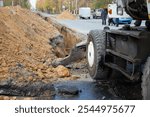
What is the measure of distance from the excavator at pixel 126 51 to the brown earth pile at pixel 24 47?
1.48m

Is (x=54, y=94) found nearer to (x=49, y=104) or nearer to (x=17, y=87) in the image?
(x=17, y=87)

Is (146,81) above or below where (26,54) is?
above

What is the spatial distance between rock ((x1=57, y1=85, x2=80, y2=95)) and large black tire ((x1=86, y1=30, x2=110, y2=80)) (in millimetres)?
592

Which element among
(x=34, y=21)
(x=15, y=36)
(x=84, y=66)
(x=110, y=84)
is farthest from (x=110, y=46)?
(x=34, y=21)

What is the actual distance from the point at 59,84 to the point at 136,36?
Result: 10.9 feet

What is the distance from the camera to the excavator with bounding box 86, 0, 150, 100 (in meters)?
6.43

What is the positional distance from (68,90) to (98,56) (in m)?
0.93

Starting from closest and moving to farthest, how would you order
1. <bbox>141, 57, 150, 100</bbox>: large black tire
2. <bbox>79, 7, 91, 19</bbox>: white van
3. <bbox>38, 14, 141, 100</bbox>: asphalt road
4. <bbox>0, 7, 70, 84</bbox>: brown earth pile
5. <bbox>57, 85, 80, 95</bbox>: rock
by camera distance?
<bbox>141, 57, 150, 100</bbox>: large black tire → <bbox>38, 14, 141, 100</bbox>: asphalt road → <bbox>57, 85, 80, 95</bbox>: rock → <bbox>0, 7, 70, 84</bbox>: brown earth pile → <bbox>79, 7, 91, 19</bbox>: white van

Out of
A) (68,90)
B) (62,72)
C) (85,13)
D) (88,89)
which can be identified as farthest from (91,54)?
(85,13)

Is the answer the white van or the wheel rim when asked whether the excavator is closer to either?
the wheel rim

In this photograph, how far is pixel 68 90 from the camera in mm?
8586

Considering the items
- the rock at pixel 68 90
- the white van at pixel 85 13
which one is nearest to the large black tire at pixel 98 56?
the rock at pixel 68 90

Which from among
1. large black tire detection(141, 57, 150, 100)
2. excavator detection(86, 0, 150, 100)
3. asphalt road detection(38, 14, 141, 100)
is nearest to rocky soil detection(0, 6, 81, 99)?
asphalt road detection(38, 14, 141, 100)

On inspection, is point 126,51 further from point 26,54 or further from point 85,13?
point 85,13
